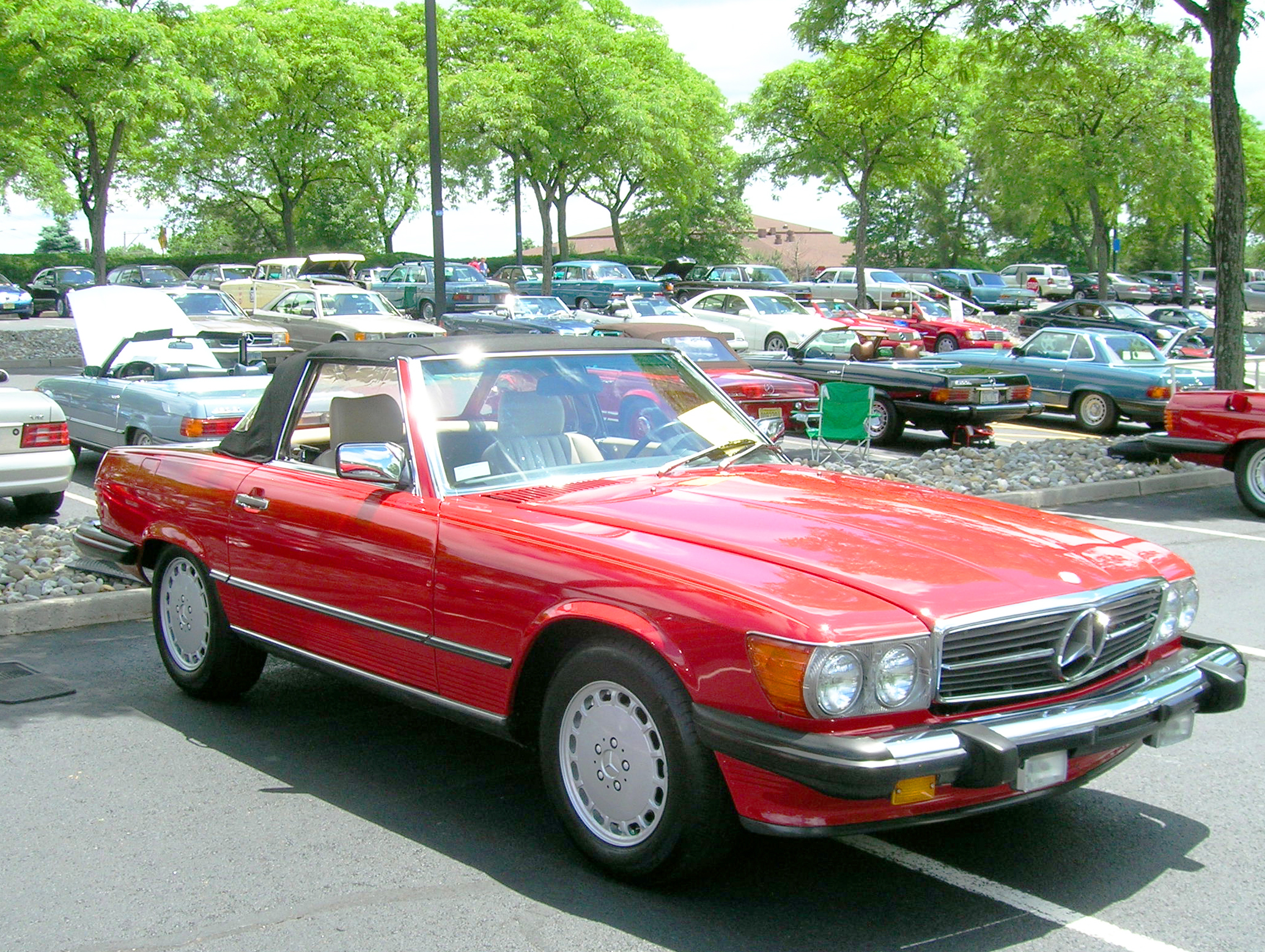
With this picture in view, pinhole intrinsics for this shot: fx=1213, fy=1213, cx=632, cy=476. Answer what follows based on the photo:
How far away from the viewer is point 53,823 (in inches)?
168

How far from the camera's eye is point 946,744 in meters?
3.20

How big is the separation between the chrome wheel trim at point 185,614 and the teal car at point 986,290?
144ft

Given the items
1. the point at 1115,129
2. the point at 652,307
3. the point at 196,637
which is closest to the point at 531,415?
the point at 196,637

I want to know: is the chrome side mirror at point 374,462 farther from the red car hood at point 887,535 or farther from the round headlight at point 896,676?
the round headlight at point 896,676

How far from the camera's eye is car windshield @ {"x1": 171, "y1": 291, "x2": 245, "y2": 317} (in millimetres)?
22250

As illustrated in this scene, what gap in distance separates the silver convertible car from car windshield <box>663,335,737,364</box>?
5037 mm

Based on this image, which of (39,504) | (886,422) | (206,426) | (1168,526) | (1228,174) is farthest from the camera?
(886,422)

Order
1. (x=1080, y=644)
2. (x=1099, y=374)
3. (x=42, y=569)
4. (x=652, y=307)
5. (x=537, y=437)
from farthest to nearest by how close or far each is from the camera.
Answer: (x=652, y=307)
(x=1099, y=374)
(x=42, y=569)
(x=537, y=437)
(x=1080, y=644)

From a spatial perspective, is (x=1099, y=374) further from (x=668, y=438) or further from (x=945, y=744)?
(x=945, y=744)

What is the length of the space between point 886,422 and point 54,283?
117ft

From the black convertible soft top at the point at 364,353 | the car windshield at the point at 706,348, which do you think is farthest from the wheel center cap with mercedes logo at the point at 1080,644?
the car windshield at the point at 706,348

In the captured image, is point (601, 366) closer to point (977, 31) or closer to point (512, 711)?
point (512, 711)

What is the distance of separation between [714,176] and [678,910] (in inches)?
2082

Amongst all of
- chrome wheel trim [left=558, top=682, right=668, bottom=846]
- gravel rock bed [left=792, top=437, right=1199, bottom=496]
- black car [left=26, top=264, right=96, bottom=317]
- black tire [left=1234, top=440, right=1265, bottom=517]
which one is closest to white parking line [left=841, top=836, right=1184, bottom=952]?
chrome wheel trim [left=558, top=682, right=668, bottom=846]
